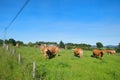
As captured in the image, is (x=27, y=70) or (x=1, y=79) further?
(x=27, y=70)

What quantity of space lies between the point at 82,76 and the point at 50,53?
11.8 metres

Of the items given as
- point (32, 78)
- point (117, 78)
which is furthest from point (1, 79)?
point (117, 78)

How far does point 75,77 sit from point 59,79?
1.64 metres

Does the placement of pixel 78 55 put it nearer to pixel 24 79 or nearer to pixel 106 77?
pixel 106 77

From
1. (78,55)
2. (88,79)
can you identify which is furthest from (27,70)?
(78,55)

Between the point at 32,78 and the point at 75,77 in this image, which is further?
the point at 75,77

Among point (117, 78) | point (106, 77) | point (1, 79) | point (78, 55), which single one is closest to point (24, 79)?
point (1, 79)

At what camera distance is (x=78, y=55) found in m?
24.6

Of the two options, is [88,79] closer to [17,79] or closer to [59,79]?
[59,79]

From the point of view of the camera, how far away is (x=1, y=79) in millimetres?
9609

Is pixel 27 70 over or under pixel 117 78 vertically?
over

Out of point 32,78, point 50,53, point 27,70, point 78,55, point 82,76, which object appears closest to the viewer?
point 32,78

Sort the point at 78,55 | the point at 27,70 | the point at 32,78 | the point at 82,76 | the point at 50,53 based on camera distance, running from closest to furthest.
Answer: the point at 32,78
the point at 27,70
the point at 82,76
the point at 50,53
the point at 78,55

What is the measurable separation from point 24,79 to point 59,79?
1.82m
